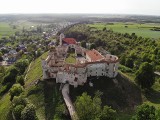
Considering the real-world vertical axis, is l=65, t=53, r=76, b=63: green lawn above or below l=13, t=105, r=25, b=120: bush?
above

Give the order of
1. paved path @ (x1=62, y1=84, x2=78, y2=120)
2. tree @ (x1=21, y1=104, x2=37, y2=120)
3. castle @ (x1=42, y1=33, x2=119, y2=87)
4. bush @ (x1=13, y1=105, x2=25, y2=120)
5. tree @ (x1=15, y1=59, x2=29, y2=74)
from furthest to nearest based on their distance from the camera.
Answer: tree @ (x1=15, y1=59, x2=29, y2=74), castle @ (x1=42, y1=33, x2=119, y2=87), bush @ (x1=13, y1=105, x2=25, y2=120), paved path @ (x1=62, y1=84, x2=78, y2=120), tree @ (x1=21, y1=104, x2=37, y2=120)

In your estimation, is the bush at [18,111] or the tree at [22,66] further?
the tree at [22,66]

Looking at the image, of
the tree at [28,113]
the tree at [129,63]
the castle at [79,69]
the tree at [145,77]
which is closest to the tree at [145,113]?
the castle at [79,69]

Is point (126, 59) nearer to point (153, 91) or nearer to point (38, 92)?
point (153, 91)

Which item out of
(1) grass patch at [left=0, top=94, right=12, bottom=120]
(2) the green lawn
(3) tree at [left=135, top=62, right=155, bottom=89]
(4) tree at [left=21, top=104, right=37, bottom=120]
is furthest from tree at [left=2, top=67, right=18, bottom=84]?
(3) tree at [left=135, top=62, right=155, bottom=89]

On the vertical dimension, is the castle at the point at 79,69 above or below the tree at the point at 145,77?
above

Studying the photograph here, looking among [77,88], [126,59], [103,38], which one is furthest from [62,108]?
[103,38]

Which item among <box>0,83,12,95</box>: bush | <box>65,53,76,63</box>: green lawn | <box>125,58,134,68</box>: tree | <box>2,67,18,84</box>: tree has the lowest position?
<box>0,83,12,95</box>: bush

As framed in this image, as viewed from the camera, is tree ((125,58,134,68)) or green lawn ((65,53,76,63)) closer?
green lawn ((65,53,76,63))

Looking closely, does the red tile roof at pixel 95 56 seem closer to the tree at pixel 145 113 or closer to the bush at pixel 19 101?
the bush at pixel 19 101

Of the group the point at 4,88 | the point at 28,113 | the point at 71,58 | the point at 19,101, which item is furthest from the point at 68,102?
the point at 4,88

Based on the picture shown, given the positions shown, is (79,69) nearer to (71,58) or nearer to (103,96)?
(103,96)

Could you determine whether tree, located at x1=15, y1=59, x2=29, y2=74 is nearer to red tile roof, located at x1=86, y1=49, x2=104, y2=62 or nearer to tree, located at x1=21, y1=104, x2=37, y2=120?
red tile roof, located at x1=86, y1=49, x2=104, y2=62
